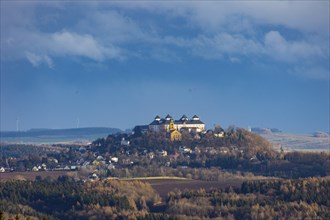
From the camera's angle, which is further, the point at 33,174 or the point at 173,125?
the point at 173,125

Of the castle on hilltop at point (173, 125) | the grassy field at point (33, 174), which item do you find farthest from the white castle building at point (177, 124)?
the grassy field at point (33, 174)

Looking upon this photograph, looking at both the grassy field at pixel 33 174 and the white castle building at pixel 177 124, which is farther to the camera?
the white castle building at pixel 177 124

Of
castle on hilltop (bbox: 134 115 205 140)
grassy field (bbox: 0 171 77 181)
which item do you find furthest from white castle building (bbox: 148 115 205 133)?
grassy field (bbox: 0 171 77 181)

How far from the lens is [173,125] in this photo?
160 m

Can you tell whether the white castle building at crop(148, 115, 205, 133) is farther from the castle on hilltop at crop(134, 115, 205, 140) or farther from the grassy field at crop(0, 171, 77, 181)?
the grassy field at crop(0, 171, 77, 181)

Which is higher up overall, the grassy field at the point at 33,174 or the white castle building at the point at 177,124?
the white castle building at the point at 177,124

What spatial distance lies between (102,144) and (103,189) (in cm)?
6393

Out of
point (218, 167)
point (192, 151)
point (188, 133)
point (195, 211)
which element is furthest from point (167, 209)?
point (188, 133)

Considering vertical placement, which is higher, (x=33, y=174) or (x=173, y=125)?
(x=173, y=125)

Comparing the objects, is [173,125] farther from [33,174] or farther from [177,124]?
[33,174]

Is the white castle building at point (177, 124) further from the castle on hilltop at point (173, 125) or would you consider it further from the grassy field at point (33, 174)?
the grassy field at point (33, 174)

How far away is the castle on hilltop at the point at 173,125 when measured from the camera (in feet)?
521

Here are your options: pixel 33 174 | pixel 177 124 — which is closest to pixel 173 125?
pixel 177 124

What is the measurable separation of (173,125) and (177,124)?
2601 millimetres
